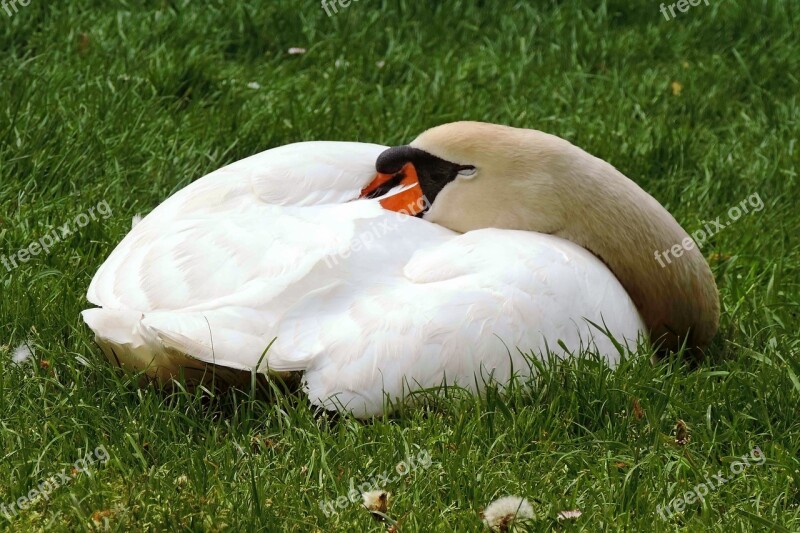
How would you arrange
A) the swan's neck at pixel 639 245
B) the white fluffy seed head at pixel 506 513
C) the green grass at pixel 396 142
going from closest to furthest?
the white fluffy seed head at pixel 506 513 < the green grass at pixel 396 142 < the swan's neck at pixel 639 245

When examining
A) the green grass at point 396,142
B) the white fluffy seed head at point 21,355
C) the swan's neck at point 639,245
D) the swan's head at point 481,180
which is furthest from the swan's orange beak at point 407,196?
the white fluffy seed head at point 21,355

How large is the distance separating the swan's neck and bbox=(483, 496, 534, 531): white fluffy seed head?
1103 millimetres

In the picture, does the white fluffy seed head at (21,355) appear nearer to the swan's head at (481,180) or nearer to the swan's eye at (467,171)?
the swan's head at (481,180)

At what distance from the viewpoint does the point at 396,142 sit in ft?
18.3

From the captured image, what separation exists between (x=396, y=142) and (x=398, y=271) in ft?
7.07

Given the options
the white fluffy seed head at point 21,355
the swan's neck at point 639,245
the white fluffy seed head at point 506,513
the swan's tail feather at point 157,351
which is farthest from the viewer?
the swan's neck at point 639,245

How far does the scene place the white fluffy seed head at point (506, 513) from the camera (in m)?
2.87

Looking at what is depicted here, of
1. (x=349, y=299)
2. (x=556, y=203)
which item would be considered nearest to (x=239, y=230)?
(x=349, y=299)

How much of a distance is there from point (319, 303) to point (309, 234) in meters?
0.27

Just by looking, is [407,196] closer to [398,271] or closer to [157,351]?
[398,271]

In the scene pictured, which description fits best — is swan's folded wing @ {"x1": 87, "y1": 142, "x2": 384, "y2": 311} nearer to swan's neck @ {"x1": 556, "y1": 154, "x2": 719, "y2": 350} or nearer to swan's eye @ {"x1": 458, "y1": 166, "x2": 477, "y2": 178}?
swan's eye @ {"x1": 458, "y1": 166, "x2": 477, "y2": 178}

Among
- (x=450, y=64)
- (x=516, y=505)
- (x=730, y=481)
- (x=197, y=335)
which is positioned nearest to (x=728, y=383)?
(x=730, y=481)

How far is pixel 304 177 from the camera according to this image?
3914 mm

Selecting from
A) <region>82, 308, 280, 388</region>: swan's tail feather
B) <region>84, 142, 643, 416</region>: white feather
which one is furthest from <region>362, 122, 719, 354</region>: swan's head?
<region>82, 308, 280, 388</region>: swan's tail feather
